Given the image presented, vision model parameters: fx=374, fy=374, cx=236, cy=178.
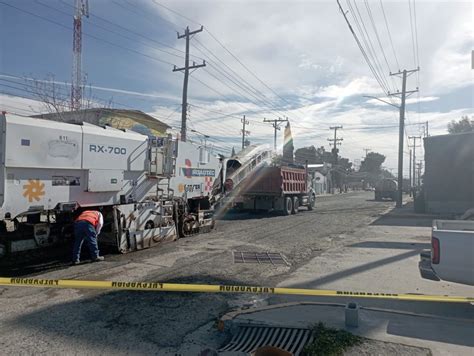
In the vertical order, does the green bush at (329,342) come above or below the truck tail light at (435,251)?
below

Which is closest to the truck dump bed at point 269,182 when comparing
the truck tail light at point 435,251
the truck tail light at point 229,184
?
the truck tail light at point 229,184

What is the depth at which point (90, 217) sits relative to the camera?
766 cm

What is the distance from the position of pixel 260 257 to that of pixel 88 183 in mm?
4248

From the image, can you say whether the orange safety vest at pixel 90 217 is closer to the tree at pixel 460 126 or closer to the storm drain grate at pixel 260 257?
the storm drain grate at pixel 260 257

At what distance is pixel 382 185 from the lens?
137ft

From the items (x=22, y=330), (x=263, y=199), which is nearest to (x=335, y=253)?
(x=22, y=330)

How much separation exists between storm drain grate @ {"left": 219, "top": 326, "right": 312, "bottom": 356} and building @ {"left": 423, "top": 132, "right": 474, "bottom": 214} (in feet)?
64.8

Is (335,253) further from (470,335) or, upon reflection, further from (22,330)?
(22,330)

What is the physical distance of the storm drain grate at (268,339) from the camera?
3909 millimetres

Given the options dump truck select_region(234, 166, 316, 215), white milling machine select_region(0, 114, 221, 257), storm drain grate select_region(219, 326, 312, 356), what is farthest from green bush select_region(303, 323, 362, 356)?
dump truck select_region(234, 166, 316, 215)

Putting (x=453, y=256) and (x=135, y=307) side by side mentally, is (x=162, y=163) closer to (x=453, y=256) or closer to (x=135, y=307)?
(x=135, y=307)

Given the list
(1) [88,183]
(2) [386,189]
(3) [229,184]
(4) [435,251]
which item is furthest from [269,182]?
(2) [386,189]

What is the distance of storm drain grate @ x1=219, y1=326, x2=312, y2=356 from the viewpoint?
154 inches

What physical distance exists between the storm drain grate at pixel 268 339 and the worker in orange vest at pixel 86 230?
458 cm
